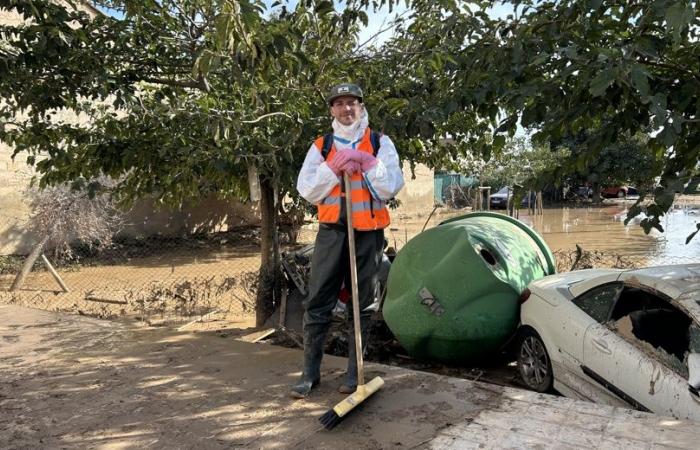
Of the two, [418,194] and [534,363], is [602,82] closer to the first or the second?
[534,363]

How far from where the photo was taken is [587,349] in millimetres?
4324

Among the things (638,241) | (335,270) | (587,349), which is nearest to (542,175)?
(587,349)

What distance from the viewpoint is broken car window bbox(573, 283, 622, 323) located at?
14.3ft

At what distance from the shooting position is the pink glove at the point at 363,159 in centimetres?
316

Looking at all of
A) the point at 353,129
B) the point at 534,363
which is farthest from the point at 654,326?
the point at 353,129

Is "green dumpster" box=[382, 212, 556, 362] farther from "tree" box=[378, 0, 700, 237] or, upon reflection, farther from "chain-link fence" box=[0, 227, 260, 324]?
"chain-link fence" box=[0, 227, 260, 324]

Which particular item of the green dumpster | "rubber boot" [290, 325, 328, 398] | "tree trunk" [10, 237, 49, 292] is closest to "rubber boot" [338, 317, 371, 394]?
"rubber boot" [290, 325, 328, 398]

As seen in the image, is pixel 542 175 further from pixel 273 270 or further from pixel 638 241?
pixel 638 241

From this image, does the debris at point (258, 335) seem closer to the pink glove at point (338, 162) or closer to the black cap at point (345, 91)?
the pink glove at point (338, 162)

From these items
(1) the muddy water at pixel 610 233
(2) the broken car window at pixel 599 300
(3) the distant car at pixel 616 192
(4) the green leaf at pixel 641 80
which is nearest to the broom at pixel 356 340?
(4) the green leaf at pixel 641 80

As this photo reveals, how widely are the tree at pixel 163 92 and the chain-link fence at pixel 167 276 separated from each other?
278 centimetres

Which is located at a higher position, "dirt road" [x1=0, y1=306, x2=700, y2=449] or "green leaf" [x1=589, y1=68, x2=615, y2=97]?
"green leaf" [x1=589, y1=68, x2=615, y2=97]

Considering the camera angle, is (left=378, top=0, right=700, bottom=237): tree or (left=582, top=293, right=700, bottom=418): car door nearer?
(left=378, top=0, right=700, bottom=237): tree

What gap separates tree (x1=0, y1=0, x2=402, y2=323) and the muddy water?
19.6 ft
